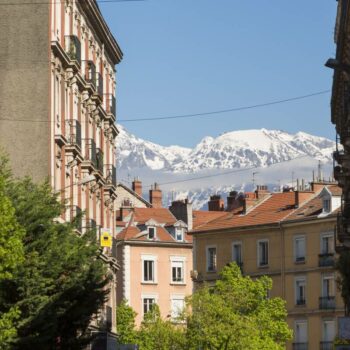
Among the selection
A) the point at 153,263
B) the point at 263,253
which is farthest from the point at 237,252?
the point at 153,263

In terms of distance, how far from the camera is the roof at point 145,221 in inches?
5689

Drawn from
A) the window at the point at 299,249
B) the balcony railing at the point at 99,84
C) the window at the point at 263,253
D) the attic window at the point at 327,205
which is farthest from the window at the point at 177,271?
the balcony railing at the point at 99,84

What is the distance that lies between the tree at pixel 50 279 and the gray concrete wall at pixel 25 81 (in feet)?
25.1

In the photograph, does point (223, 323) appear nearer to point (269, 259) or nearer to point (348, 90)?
point (269, 259)

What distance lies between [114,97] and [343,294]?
23.8 meters

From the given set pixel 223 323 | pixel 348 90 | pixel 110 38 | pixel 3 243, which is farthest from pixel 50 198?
pixel 223 323

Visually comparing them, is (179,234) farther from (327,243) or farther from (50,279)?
(50,279)

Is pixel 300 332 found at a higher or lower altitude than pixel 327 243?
lower

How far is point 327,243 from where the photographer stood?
125m

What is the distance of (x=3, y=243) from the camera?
165ft

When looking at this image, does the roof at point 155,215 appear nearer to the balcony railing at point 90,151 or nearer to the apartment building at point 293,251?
the apartment building at point 293,251

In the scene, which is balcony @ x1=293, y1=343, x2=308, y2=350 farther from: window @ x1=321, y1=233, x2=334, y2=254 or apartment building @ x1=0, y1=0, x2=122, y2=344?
apartment building @ x1=0, y1=0, x2=122, y2=344

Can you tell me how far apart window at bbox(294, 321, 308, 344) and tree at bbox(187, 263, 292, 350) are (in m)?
10.7

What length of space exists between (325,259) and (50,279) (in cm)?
6846
